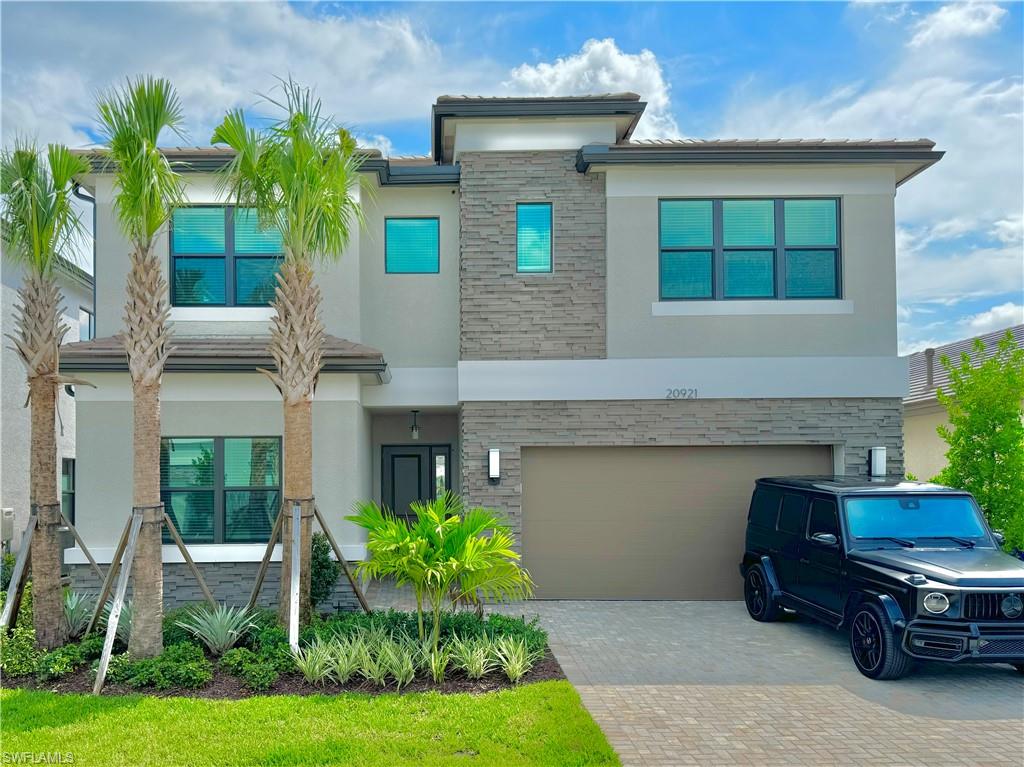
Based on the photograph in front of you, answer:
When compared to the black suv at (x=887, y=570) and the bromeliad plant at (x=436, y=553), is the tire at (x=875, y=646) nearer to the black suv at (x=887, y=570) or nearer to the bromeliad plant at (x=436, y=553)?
the black suv at (x=887, y=570)

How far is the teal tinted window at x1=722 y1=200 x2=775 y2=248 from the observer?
40.2ft

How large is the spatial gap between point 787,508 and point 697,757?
16.4 feet

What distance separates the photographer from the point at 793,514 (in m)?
10.2

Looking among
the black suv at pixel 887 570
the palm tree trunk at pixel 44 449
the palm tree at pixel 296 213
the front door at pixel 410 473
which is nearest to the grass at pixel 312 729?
the palm tree trunk at pixel 44 449

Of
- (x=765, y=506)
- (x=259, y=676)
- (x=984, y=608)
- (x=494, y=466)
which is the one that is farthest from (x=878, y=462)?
(x=259, y=676)

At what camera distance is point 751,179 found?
40.1 feet

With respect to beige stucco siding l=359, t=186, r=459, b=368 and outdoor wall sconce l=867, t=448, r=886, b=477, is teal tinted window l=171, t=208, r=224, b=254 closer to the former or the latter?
beige stucco siding l=359, t=186, r=459, b=368

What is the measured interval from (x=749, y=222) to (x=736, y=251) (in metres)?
0.52

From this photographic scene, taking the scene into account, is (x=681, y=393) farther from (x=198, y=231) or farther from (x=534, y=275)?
(x=198, y=231)

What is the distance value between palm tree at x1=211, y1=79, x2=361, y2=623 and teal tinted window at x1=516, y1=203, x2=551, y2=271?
372 cm

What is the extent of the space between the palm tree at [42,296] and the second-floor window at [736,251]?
844 cm

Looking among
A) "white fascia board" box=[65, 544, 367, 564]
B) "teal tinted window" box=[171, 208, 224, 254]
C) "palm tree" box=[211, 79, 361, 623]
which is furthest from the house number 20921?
"teal tinted window" box=[171, 208, 224, 254]

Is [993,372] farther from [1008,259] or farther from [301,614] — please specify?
[301,614]

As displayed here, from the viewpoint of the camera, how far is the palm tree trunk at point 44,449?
340 inches
